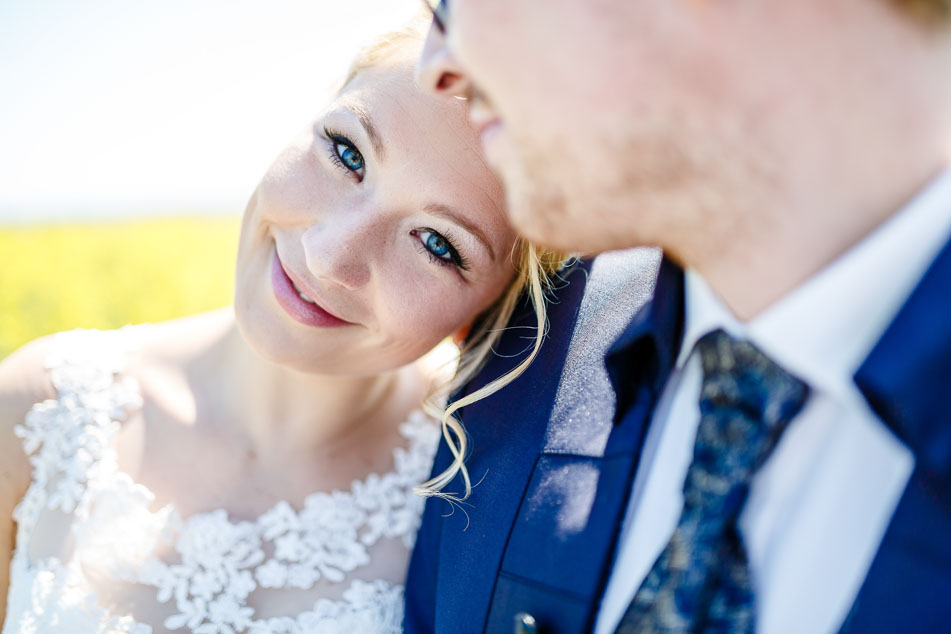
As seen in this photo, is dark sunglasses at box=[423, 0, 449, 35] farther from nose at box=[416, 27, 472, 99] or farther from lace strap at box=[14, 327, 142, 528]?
lace strap at box=[14, 327, 142, 528]

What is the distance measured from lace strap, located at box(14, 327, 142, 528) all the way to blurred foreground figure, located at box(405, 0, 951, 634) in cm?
143

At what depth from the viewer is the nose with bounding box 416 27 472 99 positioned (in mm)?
1520

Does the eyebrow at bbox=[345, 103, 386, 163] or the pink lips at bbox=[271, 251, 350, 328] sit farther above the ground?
the eyebrow at bbox=[345, 103, 386, 163]

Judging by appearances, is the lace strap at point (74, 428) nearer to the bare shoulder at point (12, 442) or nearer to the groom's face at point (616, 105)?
the bare shoulder at point (12, 442)

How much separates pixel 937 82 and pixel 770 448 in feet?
2.14

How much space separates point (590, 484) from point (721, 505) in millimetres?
352

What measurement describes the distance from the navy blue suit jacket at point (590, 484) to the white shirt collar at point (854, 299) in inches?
2.1

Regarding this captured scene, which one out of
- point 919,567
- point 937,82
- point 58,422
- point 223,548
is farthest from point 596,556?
point 58,422

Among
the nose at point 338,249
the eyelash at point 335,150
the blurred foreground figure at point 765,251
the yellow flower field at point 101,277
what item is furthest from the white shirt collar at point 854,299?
the yellow flower field at point 101,277

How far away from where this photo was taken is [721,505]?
→ 4.22 ft

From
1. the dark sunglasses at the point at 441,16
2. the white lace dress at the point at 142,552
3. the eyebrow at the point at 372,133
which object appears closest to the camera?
the dark sunglasses at the point at 441,16

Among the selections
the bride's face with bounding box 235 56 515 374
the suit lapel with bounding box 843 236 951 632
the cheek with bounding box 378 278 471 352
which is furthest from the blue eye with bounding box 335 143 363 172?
the suit lapel with bounding box 843 236 951 632

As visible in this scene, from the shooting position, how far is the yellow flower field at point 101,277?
16.1 feet

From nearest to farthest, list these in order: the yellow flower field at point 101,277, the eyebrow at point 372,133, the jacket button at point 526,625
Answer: the jacket button at point 526,625 < the eyebrow at point 372,133 < the yellow flower field at point 101,277
